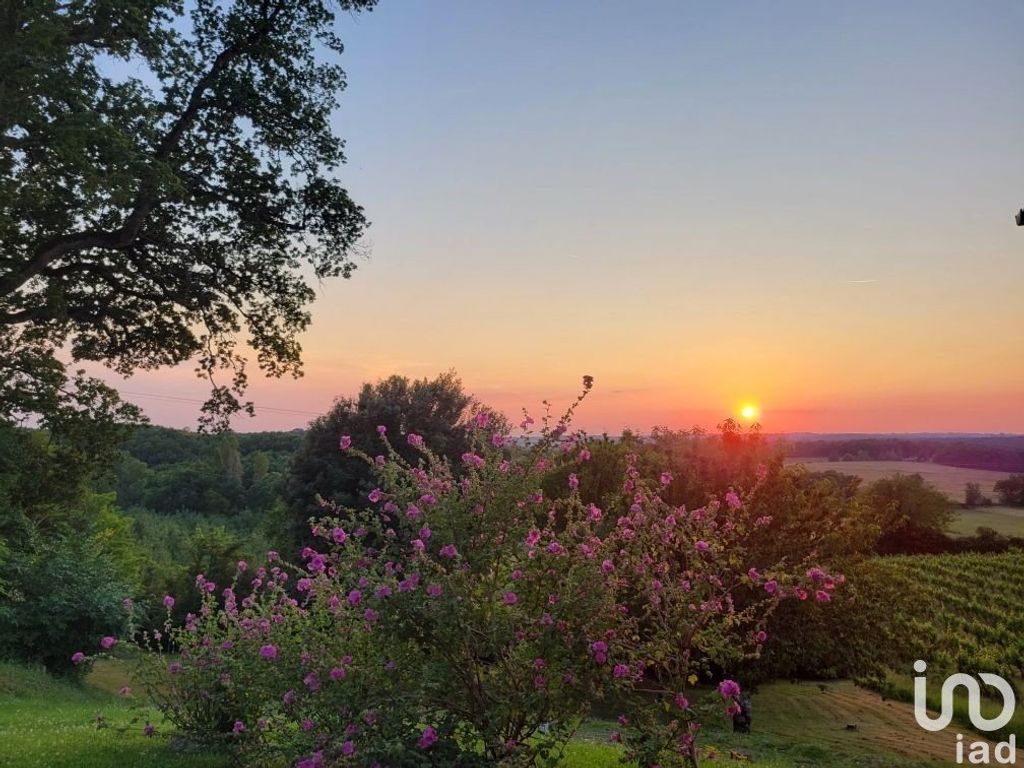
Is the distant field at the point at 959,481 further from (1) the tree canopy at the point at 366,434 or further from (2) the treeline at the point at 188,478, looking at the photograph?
(2) the treeline at the point at 188,478

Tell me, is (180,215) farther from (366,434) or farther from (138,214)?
(366,434)

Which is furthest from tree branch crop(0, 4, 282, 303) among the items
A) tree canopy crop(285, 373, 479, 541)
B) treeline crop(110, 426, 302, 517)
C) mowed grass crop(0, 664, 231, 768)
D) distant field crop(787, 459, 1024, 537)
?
distant field crop(787, 459, 1024, 537)

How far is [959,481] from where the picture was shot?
70.8 m

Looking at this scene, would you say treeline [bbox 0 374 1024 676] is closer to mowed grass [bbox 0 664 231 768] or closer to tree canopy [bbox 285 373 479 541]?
tree canopy [bbox 285 373 479 541]

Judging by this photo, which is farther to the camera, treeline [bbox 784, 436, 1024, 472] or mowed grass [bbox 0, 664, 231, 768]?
treeline [bbox 784, 436, 1024, 472]

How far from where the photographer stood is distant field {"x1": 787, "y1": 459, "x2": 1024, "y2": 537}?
61.2 metres

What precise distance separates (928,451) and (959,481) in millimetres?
3671

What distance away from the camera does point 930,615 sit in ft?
105

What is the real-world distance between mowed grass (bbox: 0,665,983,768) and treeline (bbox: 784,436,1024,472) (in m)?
45.8

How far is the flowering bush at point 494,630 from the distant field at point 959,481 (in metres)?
59.4

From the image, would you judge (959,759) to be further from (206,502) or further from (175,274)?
(206,502)

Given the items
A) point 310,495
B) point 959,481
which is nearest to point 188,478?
point 310,495

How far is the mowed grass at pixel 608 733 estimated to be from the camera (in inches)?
302

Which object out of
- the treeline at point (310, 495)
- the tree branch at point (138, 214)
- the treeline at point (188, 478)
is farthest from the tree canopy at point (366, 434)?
the treeline at point (188, 478)
